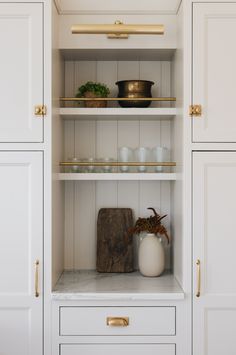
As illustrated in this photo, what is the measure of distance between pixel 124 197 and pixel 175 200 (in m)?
0.33

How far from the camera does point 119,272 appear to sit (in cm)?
263

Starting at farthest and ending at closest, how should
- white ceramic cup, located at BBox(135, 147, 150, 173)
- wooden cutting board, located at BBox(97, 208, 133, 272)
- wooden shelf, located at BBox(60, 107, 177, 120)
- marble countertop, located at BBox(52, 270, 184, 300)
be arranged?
wooden cutting board, located at BBox(97, 208, 133, 272) → white ceramic cup, located at BBox(135, 147, 150, 173) → wooden shelf, located at BBox(60, 107, 177, 120) → marble countertop, located at BBox(52, 270, 184, 300)

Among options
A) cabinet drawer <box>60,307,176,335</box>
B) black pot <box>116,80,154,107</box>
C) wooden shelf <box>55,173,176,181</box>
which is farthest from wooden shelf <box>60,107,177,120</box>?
cabinet drawer <box>60,307,176,335</box>

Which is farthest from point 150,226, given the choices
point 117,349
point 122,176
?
point 117,349

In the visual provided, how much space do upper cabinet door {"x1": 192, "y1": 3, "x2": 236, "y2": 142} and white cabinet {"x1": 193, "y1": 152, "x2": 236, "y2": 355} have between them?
10cm

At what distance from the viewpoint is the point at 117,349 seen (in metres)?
2.21

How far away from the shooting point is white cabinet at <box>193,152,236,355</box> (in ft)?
7.30
